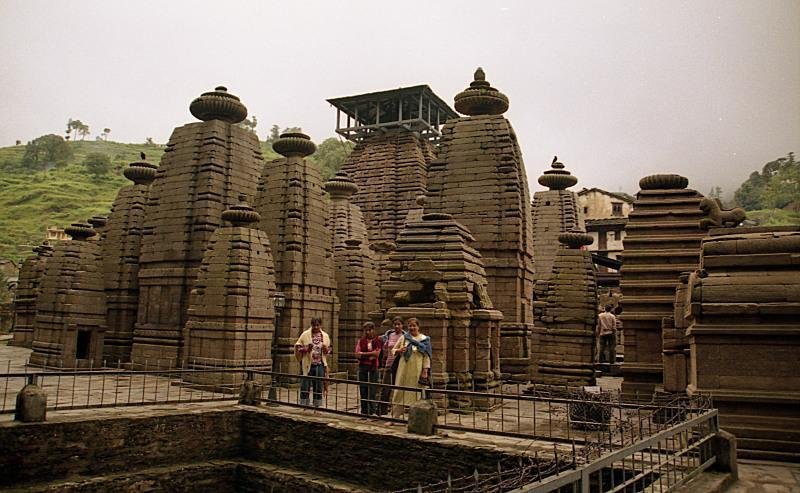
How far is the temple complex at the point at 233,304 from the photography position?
16516 millimetres

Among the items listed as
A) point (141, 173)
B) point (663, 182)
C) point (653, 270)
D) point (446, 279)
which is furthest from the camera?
point (141, 173)

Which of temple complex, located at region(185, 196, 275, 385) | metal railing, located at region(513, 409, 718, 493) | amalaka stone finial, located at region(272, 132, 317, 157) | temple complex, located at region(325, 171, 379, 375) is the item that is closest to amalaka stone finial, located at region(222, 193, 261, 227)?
temple complex, located at region(185, 196, 275, 385)

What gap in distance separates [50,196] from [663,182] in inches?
3551

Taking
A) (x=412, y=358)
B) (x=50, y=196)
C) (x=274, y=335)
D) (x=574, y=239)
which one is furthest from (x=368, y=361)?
(x=50, y=196)

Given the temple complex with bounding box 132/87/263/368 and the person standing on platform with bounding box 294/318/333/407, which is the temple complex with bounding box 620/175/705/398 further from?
the temple complex with bounding box 132/87/263/368

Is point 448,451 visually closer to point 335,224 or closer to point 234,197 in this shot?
point 234,197

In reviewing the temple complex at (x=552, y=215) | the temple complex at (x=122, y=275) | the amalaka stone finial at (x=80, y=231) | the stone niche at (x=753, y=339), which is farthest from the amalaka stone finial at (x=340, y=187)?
the stone niche at (x=753, y=339)

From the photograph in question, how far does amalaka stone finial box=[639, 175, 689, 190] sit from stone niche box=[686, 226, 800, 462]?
17.7 feet

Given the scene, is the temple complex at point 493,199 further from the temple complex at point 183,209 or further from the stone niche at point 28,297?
the stone niche at point 28,297

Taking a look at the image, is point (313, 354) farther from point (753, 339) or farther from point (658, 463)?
point (658, 463)

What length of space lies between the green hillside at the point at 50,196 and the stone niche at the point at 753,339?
61086 mm

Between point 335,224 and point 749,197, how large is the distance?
8242 centimetres

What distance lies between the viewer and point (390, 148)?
37.6 m

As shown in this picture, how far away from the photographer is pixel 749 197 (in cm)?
8888
